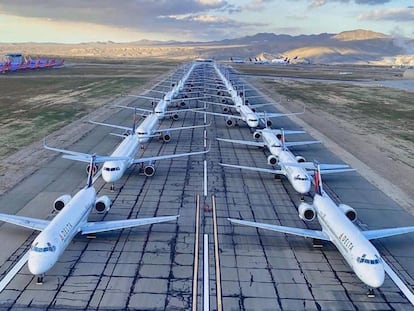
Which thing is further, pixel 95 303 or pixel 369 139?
pixel 369 139

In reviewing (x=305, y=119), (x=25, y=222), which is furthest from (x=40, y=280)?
(x=305, y=119)

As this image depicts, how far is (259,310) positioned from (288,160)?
23419 millimetres

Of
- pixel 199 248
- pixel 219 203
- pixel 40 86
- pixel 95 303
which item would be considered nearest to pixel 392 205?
pixel 219 203

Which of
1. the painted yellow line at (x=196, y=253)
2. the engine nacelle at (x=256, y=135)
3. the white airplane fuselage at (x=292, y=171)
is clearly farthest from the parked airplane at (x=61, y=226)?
the engine nacelle at (x=256, y=135)

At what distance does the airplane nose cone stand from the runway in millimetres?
1337

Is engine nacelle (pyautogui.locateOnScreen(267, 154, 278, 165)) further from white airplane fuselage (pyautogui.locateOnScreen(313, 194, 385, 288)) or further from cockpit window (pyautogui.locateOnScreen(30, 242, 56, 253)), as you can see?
cockpit window (pyautogui.locateOnScreen(30, 242, 56, 253))

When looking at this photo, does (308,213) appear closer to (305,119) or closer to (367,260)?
(367,260)

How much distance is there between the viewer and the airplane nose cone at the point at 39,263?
2475 centimetres

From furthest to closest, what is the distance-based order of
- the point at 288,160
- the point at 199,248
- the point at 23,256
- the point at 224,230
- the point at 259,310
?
1. the point at 288,160
2. the point at 224,230
3. the point at 199,248
4. the point at 23,256
5. the point at 259,310

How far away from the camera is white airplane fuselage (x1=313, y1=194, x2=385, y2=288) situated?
24.7 meters

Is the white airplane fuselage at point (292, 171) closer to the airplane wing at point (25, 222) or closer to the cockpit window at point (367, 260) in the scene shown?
the cockpit window at point (367, 260)

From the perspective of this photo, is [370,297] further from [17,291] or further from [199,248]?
[17,291]

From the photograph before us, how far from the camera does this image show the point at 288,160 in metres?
45.5

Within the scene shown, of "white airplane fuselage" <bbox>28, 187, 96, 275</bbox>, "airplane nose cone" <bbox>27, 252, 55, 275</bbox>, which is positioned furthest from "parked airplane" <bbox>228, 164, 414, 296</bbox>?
"airplane nose cone" <bbox>27, 252, 55, 275</bbox>
